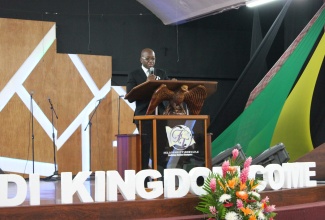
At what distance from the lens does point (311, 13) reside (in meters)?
8.00

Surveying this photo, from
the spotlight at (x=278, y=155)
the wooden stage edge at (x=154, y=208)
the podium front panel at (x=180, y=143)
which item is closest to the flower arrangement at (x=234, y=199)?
the wooden stage edge at (x=154, y=208)

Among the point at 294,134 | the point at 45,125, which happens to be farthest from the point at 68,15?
the point at 294,134

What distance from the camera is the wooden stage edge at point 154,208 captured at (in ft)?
10.3

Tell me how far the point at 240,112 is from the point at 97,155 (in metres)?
2.47

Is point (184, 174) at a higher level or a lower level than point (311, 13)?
lower

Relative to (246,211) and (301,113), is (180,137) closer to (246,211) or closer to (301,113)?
(246,211)

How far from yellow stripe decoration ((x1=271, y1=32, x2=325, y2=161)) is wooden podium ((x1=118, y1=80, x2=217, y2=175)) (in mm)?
2639

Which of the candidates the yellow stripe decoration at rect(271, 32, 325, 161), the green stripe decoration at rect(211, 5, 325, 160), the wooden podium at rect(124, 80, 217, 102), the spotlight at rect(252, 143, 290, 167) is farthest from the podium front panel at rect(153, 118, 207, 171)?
the green stripe decoration at rect(211, 5, 325, 160)

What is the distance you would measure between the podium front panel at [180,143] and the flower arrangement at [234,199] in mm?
651

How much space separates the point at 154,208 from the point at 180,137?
76 centimetres

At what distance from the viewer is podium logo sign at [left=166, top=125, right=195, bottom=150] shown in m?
4.04

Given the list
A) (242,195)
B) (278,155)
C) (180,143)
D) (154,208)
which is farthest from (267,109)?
(242,195)

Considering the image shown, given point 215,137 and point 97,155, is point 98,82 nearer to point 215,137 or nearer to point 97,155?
point 97,155

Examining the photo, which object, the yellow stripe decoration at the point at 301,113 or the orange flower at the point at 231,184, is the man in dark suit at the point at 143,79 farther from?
the yellow stripe decoration at the point at 301,113
